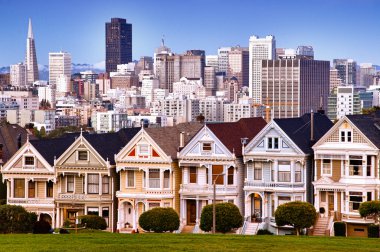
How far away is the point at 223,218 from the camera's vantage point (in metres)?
50.8

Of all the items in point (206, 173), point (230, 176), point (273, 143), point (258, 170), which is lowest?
point (230, 176)

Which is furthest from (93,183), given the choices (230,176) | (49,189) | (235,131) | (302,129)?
(302,129)

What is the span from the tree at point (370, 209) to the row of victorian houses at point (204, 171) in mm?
1466

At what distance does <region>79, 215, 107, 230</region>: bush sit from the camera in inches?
2093

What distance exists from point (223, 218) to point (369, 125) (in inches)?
294

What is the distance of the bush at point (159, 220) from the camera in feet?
169

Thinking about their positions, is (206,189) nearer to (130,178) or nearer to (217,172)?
(217,172)

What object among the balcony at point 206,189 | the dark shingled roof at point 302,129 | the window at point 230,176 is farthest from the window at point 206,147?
the dark shingled roof at point 302,129

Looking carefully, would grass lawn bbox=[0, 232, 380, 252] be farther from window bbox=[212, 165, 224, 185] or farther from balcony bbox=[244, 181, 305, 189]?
window bbox=[212, 165, 224, 185]

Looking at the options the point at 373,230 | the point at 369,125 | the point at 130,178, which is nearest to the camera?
the point at 373,230

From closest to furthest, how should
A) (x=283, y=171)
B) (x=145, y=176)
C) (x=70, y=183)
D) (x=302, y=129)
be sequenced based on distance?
(x=283, y=171), (x=302, y=129), (x=145, y=176), (x=70, y=183)

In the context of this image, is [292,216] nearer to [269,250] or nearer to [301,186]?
[301,186]

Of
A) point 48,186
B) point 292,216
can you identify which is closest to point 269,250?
point 292,216

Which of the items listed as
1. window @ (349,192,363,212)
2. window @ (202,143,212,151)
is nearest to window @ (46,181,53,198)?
window @ (202,143,212,151)
